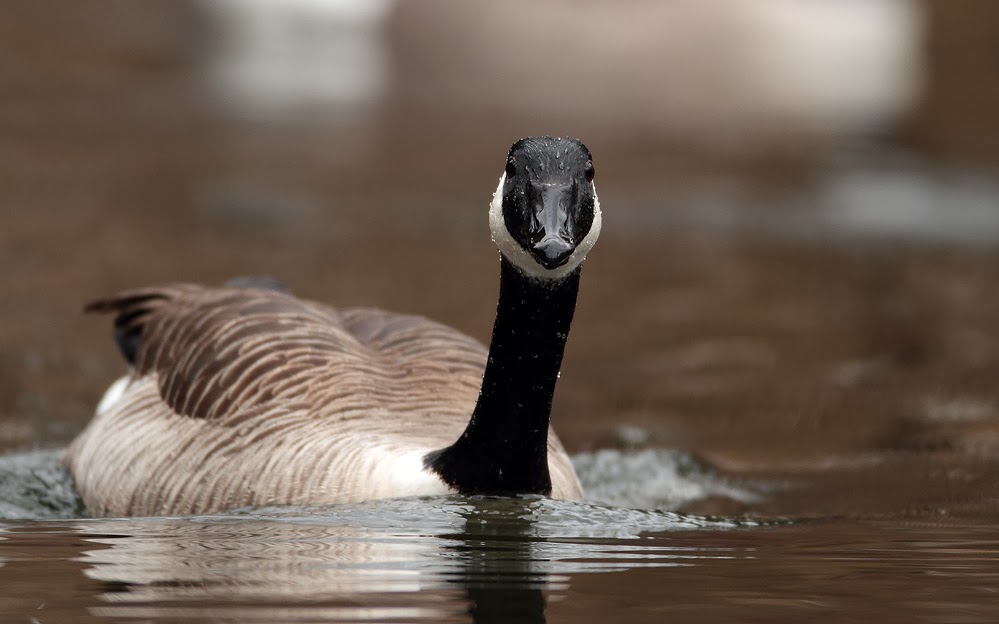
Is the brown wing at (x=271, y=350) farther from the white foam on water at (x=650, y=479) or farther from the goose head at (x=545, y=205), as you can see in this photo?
the white foam on water at (x=650, y=479)

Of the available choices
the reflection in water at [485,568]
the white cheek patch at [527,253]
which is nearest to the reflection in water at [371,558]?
the reflection in water at [485,568]

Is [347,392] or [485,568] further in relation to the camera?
[347,392]

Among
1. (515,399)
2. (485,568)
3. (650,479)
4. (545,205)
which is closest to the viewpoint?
(485,568)

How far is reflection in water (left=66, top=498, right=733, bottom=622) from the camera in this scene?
4.16 m

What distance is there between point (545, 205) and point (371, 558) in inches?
58.3

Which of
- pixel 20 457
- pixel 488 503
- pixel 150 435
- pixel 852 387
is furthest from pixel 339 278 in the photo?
pixel 488 503

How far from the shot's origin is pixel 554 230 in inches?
219

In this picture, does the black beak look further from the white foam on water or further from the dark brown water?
the white foam on water

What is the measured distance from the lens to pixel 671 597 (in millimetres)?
4375

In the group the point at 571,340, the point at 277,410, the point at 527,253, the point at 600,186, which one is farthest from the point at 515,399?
the point at 600,186

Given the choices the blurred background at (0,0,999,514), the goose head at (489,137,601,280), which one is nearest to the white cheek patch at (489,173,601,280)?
the goose head at (489,137,601,280)

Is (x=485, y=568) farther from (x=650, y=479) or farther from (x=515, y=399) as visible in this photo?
(x=650, y=479)

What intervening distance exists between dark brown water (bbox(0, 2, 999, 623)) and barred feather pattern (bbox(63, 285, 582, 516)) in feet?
0.86

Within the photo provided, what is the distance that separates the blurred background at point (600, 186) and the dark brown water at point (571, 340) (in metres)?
0.06
